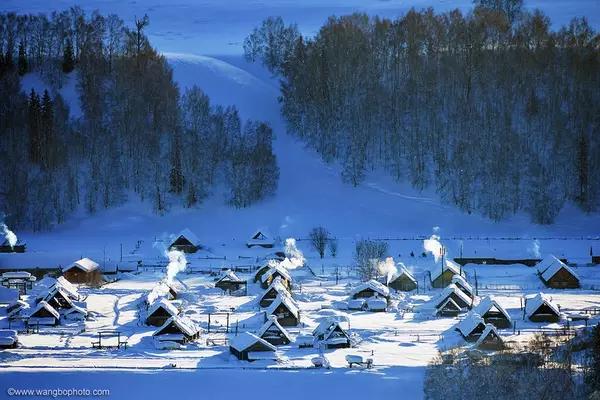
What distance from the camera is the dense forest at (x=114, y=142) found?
6288 cm

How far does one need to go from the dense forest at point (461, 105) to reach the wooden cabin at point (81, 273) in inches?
800

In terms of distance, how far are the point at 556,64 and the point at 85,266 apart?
126ft

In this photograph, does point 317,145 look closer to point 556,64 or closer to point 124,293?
point 556,64

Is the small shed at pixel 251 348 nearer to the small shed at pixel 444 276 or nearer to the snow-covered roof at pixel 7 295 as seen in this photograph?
the snow-covered roof at pixel 7 295

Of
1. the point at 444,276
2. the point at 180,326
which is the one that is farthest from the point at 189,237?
the point at 180,326

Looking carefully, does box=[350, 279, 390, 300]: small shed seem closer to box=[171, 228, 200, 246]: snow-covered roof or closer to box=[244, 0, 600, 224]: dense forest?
box=[171, 228, 200, 246]: snow-covered roof

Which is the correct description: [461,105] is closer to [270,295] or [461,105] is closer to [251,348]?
[270,295]

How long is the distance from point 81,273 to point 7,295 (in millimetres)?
6537

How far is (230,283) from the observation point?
47.6 meters

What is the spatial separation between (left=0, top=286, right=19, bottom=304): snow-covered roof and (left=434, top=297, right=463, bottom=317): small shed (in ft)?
64.0

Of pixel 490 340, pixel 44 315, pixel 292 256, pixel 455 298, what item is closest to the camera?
pixel 490 340

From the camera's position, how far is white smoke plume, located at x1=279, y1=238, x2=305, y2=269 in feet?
173

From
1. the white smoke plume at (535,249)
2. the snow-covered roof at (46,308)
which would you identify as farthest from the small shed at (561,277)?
the snow-covered roof at (46,308)

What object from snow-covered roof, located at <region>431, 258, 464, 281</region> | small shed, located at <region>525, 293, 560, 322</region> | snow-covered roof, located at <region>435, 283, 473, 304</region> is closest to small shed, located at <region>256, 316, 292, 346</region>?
snow-covered roof, located at <region>435, 283, 473, 304</region>
